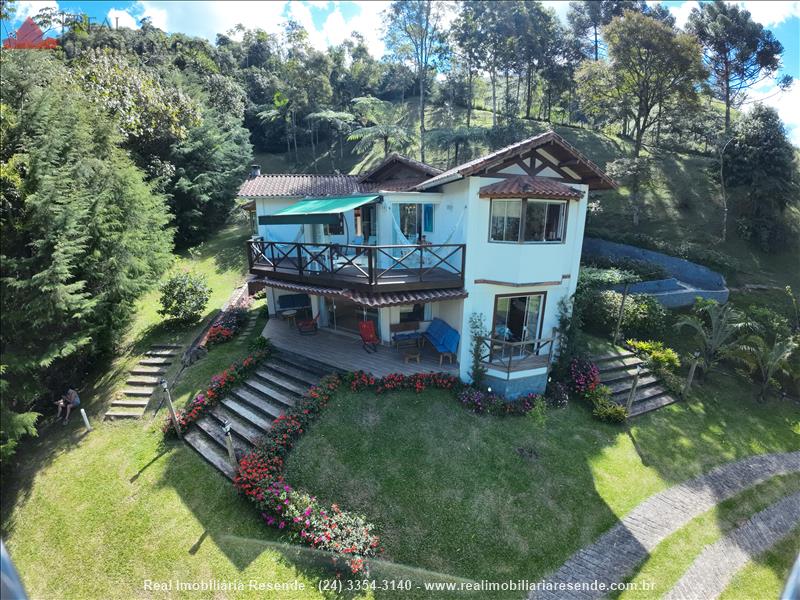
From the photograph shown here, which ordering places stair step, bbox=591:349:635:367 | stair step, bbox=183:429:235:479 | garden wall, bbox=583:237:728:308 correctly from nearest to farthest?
stair step, bbox=183:429:235:479 < stair step, bbox=591:349:635:367 < garden wall, bbox=583:237:728:308

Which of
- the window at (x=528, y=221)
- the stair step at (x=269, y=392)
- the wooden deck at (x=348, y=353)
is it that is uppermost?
the window at (x=528, y=221)

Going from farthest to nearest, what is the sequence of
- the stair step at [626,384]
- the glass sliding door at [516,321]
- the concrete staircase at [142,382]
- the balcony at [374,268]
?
the stair step at [626,384] < the glass sliding door at [516,321] < the concrete staircase at [142,382] < the balcony at [374,268]

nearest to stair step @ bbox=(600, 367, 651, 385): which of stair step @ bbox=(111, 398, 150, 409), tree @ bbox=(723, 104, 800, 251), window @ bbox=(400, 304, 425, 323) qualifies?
window @ bbox=(400, 304, 425, 323)

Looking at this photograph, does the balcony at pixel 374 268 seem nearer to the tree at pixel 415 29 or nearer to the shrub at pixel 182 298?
the shrub at pixel 182 298

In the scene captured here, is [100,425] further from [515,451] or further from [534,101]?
[534,101]

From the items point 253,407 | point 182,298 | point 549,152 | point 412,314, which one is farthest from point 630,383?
point 182,298

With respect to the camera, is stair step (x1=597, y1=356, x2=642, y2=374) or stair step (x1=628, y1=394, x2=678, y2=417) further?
stair step (x1=597, y1=356, x2=642, y2=374)

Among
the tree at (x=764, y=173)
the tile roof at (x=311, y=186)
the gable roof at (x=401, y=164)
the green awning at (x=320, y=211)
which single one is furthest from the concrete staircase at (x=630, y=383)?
the tree at (x=764, y=173)

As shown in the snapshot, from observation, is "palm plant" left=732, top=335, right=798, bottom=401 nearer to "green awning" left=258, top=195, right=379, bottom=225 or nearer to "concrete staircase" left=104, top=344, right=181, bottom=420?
A: "green awning" left=258, top=195, right=379, bottom=225
